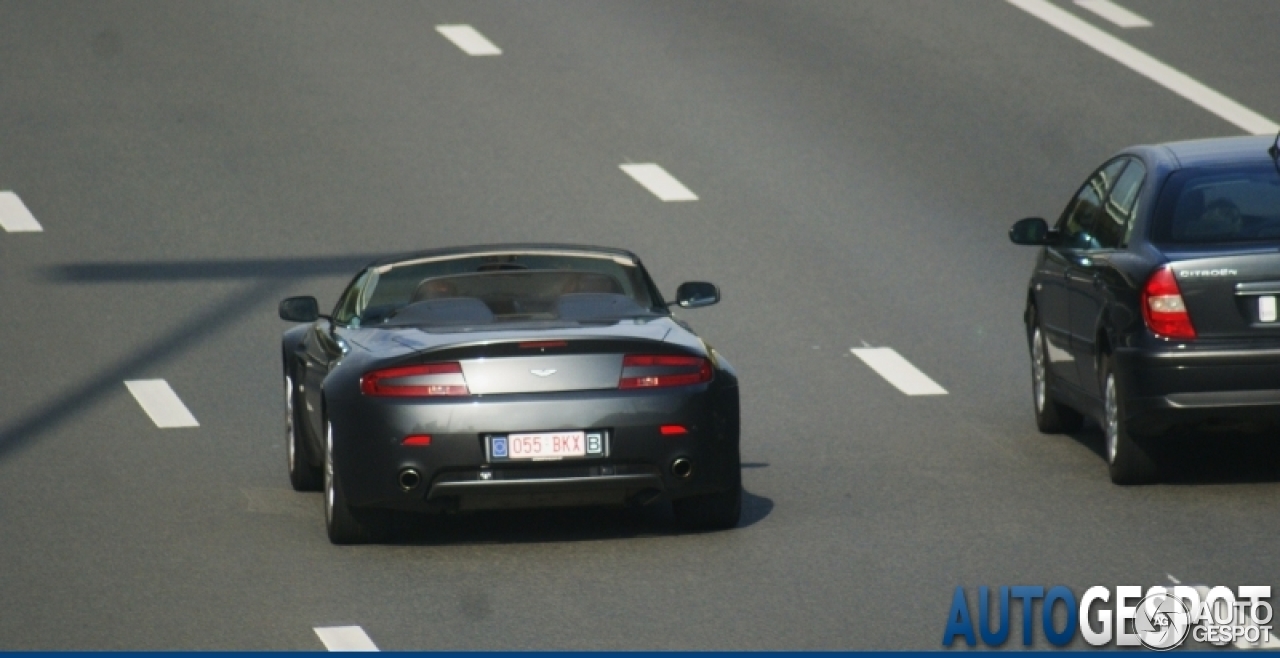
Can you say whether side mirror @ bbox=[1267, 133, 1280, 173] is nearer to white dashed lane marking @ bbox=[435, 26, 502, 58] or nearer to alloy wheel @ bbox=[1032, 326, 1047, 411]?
alloy wheel @ bbox=[1032, 326, 1047, 411]

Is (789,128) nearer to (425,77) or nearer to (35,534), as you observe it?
(425,77)

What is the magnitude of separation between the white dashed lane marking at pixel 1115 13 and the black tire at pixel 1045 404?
15.2 meters

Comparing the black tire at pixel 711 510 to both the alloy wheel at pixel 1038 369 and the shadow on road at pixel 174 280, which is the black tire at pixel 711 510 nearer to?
the alloy wheel at pixel 1038 369

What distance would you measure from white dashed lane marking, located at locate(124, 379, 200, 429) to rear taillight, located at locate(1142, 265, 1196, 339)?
19.2 feet

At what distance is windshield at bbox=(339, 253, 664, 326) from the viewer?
10867mm

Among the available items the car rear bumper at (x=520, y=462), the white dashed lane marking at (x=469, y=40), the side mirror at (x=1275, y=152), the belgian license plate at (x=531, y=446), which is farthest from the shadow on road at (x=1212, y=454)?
the white dashed lane marking at (x=469, y=40)

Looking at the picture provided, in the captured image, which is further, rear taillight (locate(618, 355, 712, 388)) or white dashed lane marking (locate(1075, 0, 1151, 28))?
white dashed lane marking (locate(1075, 0, 1151, 28))

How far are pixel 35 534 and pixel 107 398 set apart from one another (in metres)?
4.83

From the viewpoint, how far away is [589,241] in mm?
20859

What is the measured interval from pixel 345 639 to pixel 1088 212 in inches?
235

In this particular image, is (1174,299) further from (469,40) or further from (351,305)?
(469,40)

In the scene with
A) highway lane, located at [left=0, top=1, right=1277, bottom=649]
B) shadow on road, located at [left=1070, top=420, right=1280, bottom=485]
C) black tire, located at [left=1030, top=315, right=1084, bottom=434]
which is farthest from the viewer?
black tire, located at [left=1030, top=315, right=1084, bottom=434]

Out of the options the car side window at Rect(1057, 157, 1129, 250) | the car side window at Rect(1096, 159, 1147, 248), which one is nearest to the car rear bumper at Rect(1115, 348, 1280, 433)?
the car side window at Rect(1096, 159, 1147, 248)

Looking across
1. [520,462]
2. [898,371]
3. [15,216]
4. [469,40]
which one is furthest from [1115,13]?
[520,462]
